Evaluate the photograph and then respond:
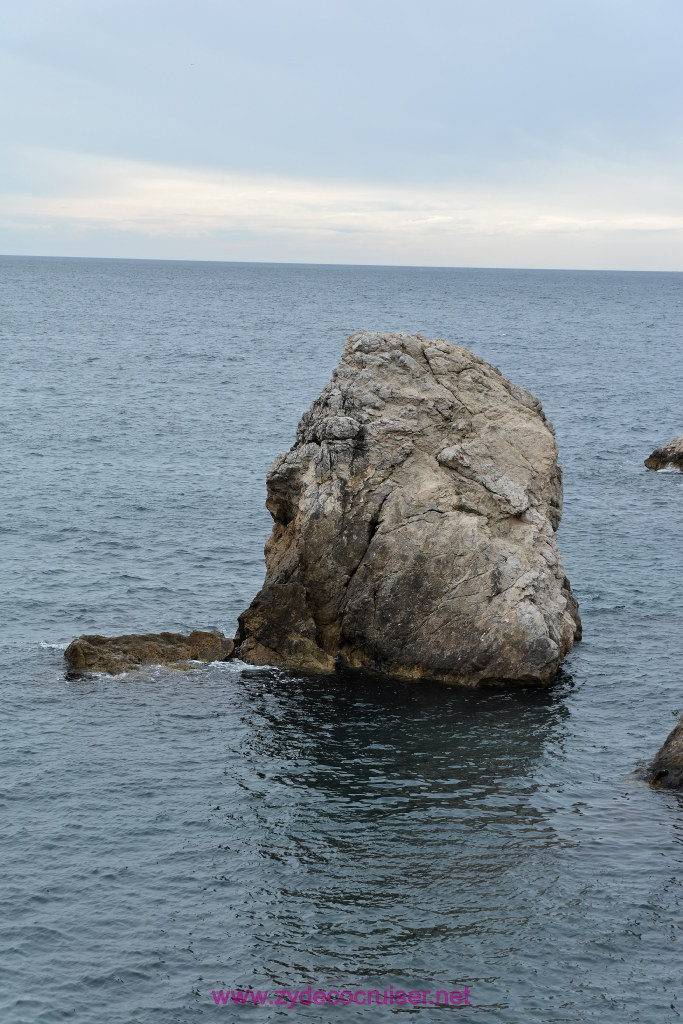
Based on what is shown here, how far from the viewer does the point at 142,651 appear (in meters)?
39.2

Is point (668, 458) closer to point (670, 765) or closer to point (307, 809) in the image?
point (670, 765)

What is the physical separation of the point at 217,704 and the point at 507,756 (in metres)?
9.88

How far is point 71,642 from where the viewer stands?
39.8 metres

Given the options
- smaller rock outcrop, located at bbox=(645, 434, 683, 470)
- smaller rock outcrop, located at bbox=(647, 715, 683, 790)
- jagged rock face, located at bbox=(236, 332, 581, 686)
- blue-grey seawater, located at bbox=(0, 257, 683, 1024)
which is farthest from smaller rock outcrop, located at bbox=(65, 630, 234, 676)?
smaller rock outcrop, located at bbox=(645, 434, 683, 470)

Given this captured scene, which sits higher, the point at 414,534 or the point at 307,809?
the point at 414,534

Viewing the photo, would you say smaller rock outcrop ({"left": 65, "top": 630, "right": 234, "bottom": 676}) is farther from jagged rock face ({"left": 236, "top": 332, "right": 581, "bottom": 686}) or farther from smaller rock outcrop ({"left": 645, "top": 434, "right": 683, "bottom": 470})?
smaller rock outcrop ({"left": 645, "top": 434, "right": 683, "bottom": 470})

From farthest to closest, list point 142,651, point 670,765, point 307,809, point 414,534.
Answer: point 142,651 → point 414,534 → point 670,765 → point 307,809

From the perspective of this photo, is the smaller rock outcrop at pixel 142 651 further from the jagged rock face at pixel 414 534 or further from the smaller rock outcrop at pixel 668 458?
the smaller rock outcrop at pixel 668 458

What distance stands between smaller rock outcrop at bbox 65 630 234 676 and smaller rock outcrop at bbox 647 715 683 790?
15901mm

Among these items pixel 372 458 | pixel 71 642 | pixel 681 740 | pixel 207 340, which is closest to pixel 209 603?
pixel 71 642

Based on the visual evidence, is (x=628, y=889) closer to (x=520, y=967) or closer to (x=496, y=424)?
(x=520, y=967)

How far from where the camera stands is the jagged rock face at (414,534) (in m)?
37.8

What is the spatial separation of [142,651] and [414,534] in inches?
422

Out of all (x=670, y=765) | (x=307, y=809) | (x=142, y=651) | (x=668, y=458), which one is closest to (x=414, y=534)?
(x=142, y=651)
